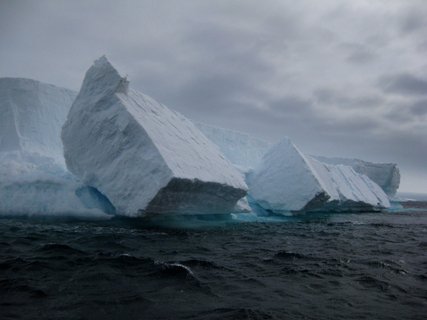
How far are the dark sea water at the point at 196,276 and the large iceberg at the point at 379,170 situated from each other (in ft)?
83.5

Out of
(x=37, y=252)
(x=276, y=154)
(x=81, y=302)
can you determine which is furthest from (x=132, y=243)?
(x=276, y=154)

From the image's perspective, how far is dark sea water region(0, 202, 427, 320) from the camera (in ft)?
13.7

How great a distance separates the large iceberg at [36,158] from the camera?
10906 millimetres

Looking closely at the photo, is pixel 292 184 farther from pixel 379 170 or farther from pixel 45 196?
pixel 379 170

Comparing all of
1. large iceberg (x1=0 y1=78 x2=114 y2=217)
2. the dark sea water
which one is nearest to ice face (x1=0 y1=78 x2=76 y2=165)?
large iceberg (x1=0 y1=78 x2=114 y2=217)

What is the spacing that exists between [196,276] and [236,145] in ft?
69.0

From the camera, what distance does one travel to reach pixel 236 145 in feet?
86.1

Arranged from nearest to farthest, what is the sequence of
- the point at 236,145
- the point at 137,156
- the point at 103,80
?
the point at 137,156 → the point at 103,80 → the point at 236,145

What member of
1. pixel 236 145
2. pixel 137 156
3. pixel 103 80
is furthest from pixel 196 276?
pixel 236 145

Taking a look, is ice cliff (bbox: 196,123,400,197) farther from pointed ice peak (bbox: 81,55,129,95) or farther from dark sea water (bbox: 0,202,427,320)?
dark sea water (bbox: 0,202,427,320)

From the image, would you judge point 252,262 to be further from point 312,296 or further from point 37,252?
point 37,252

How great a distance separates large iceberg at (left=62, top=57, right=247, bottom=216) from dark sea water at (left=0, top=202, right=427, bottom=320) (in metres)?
1.16

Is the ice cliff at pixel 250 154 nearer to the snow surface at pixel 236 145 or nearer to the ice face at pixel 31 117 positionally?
the snow surface at pixel 236 145

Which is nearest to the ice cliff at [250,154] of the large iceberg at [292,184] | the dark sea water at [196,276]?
the large iceberg at [292,184]
